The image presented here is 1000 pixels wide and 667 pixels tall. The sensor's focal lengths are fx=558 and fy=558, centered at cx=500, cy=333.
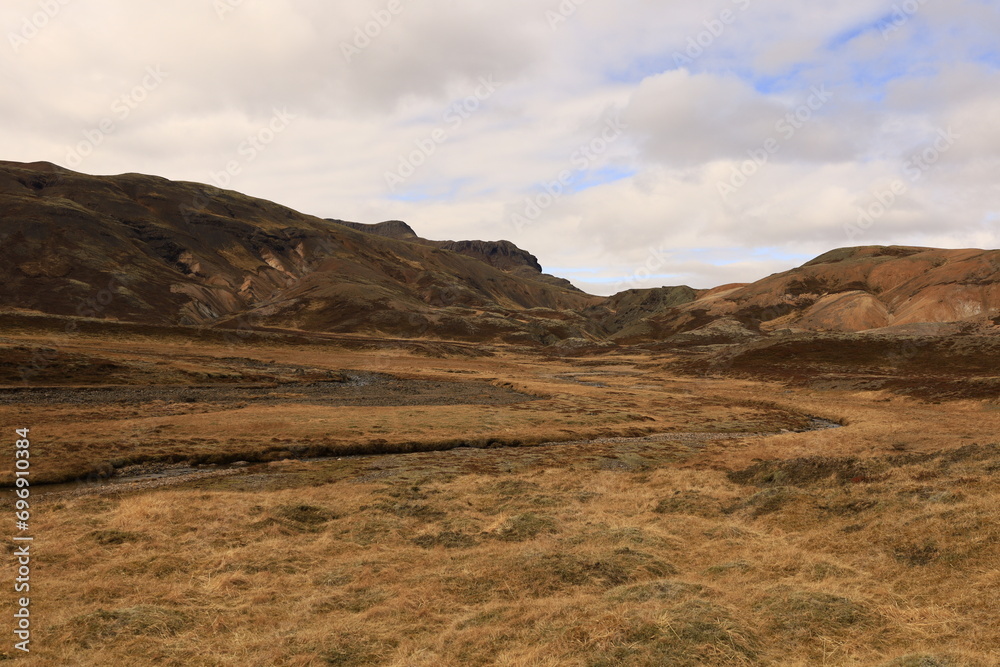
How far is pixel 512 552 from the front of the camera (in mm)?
16859

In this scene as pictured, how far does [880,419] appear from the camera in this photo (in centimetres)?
5053

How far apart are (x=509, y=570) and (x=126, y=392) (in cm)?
5890

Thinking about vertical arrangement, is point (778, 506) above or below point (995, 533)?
below

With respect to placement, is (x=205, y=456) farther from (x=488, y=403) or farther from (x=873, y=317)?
(x=873, y=317)

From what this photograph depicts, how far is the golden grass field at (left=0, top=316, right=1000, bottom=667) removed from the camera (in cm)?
1097

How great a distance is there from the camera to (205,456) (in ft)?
110

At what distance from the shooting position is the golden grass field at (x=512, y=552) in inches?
432

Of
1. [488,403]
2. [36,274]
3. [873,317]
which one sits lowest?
[488,403]

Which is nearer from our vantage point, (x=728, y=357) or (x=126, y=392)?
(x=126, y=392)

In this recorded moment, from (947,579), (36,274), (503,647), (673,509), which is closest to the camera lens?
(503,647)

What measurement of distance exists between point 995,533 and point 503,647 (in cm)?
1257

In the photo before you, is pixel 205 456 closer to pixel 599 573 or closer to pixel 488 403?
pixel 599 573

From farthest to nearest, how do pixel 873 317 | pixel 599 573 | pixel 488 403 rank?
pixel 873 317 → pixel 488 403 → pixel 599 573

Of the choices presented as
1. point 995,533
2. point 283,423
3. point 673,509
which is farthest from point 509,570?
A: point 283,423
